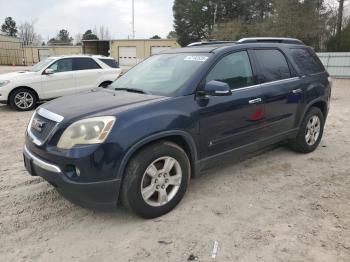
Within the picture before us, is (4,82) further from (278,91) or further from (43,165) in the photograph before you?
(278,91)

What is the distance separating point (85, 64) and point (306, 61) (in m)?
7.35

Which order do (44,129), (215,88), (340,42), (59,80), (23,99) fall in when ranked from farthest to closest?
(340,42), (59,80), (23,99), (215,88), (44,129)

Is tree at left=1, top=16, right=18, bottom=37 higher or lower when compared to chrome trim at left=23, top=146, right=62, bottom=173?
higher

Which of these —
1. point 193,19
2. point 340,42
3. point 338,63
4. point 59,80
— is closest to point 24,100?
point 59,80

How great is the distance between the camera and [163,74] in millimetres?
4430

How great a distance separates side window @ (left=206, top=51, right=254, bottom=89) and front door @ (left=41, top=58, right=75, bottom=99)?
289 inches

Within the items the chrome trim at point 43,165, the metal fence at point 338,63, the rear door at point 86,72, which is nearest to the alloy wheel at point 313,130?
the chrome trim at point 43,165

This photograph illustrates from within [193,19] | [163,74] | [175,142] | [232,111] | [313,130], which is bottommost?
[313,130]

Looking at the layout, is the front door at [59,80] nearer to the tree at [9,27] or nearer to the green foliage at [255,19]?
the green foliage at [255,19]

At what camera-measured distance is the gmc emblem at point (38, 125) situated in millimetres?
3633

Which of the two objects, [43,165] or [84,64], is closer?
[43,165]

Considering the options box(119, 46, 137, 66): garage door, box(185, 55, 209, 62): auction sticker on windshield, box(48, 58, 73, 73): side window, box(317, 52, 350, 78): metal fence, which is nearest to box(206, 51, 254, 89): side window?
box(185, 55, 209, 62): auction sticker on windshield

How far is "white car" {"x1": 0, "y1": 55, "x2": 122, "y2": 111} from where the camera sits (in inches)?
393

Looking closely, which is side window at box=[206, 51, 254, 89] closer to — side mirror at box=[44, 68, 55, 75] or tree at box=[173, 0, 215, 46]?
side mirror at box=[44, 68, 55, 75]
